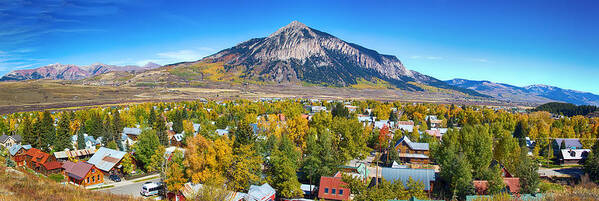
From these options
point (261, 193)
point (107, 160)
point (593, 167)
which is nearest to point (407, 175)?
point (261, 193)

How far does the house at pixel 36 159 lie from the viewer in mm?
42531

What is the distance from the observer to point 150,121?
75.4 metres

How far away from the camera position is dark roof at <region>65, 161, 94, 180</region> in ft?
123

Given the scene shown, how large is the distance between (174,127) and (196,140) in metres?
43.0

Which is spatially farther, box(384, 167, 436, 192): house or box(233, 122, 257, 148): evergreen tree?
box(233, 122, 257, 148): evergreen tree

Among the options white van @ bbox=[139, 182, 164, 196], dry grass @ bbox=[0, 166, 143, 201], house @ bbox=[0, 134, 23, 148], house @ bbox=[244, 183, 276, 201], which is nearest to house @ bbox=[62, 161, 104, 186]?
white van @ bbox=[139, 182, 164, 196]

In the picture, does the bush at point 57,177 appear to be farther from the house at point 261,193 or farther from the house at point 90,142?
the house at point 261,193

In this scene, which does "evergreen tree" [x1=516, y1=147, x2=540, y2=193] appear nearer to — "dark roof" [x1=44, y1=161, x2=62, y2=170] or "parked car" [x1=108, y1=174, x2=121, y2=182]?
"parked car" [x1=108, y1=174, x2=121, y2=182]

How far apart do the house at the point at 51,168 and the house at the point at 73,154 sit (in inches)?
309

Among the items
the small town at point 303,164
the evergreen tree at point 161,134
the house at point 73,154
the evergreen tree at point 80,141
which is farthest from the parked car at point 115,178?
the evergreen tree at point 80,141

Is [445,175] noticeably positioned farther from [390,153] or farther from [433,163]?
[433,163]

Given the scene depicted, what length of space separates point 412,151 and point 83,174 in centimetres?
4854

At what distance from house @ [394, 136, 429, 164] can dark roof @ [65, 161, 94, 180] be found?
45.4 metres

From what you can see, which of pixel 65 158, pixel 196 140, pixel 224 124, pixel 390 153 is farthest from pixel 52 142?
pixel 390 153
